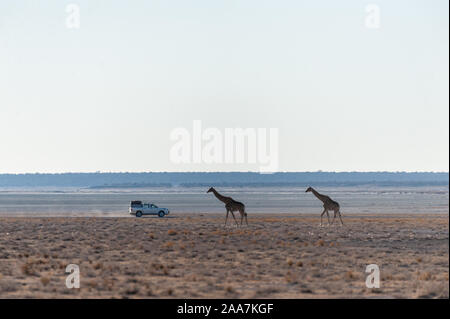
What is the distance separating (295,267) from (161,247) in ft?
33.2

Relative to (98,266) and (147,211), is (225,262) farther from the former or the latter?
(147,211)

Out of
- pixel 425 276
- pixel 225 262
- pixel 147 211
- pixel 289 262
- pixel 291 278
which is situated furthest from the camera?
pixel 147 211

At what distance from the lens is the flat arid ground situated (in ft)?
76.0

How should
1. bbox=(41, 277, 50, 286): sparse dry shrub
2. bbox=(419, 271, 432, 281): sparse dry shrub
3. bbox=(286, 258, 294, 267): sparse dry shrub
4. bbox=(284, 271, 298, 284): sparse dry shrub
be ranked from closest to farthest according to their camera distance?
bbox=(41, 277, 50, 286): sparse dry shrub
bbox=(284, 271, 298, 284): sparse dry shrub
bbox=(419, 271, 432, 281): sparse dry shrub
bbox=(286, 258, 294, 267): sparse dry shrub

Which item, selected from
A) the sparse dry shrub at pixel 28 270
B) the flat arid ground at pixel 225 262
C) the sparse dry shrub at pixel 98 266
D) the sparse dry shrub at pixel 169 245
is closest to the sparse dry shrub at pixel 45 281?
the flat arid ground at pixel 225 262

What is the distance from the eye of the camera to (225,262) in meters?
30.8

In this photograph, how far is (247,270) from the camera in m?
28.2

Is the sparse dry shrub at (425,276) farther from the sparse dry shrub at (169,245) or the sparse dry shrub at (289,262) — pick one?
the sparse dry shrub at (169,245)

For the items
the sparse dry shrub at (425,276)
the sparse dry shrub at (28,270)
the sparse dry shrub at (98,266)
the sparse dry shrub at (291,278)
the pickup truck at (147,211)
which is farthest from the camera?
the pickup truck at (147,211)

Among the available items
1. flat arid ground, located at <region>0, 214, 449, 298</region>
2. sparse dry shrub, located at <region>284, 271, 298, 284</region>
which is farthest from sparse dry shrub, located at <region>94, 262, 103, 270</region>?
sparse dry shrub, located at <region>284, 271, 298, 284</region>

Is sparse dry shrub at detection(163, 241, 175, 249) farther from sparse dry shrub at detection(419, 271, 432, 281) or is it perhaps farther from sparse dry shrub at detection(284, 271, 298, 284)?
sparse dry shrub at detection(419, 271, 432, 281)

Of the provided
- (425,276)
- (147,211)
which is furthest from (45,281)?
(147,211)

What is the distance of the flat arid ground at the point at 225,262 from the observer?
23.2m

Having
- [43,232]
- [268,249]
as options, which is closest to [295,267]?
[268,249]
